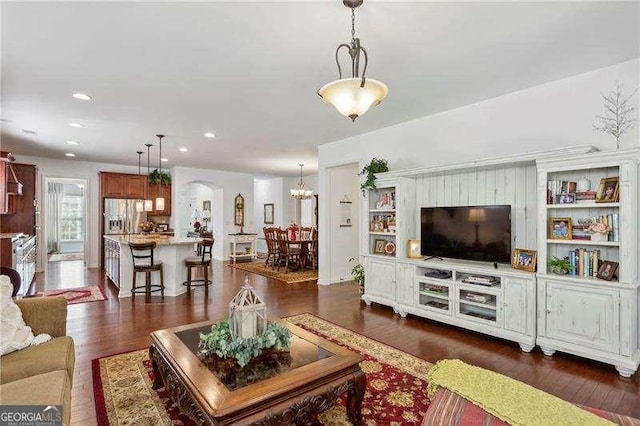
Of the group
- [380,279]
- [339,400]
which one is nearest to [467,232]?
[380,279]

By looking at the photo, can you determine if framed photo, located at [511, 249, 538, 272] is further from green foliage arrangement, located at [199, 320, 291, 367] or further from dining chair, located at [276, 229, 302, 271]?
dining chair, located at [276, 229, 302, 271]

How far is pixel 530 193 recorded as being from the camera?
3561 millimetres

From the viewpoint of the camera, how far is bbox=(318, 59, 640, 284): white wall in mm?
3137

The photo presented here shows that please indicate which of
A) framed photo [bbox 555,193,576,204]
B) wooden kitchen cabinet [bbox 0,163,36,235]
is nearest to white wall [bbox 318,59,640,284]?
framed photo [bbox 555,193,576,204]

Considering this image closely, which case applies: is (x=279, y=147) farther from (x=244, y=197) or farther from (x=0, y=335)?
(x=0, y=335)

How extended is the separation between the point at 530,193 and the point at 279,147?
4.48 meters

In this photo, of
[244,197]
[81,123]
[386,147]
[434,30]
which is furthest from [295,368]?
[244,197]

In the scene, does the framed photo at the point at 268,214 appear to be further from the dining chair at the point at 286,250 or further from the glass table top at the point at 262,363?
the glass table top at the point at 262,363

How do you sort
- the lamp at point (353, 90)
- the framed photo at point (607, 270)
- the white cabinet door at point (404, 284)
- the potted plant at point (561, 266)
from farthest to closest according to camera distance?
the white cabinet door at point (404, 284) < the potted plant at point (561, 266) < the framed photo at point (607, 270) < the lamp at point (353, 90)

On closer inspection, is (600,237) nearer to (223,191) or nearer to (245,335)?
(245,335)

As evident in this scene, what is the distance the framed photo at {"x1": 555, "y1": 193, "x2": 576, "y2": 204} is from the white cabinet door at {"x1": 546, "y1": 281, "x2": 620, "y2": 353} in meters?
0.77

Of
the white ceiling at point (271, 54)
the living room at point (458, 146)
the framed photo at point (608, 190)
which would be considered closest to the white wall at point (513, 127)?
the living room at point (458, 146)

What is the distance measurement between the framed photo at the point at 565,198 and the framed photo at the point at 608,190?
174 millimetres

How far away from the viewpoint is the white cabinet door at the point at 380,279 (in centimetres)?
455
